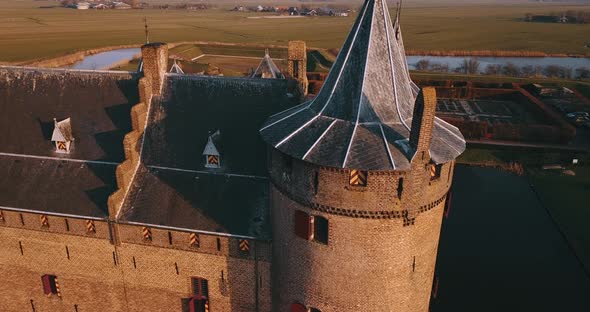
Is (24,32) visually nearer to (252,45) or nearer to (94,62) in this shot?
(94,62)

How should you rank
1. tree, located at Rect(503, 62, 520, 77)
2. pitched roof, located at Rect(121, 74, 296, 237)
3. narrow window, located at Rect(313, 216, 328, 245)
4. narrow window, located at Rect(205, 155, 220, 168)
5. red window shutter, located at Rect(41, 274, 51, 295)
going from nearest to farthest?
narrow window, located at Rect(313, 216, 328, 245) → pitched roof, located at Rect(121, 74, 296, 237) → narrow window, located at Rect(205, 155, 220, 168) → red window shutter, located at Rect(41, 274, 51, 295) → tree, located at Rect(503, 62, 520, 77)

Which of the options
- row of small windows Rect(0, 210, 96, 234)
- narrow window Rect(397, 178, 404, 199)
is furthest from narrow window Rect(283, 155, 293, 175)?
row of small windows Rect(0, 210, 96, 234)

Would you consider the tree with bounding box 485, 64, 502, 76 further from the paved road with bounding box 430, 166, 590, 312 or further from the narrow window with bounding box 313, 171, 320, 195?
the narrow window with bounding box 313, 171, 320, 195

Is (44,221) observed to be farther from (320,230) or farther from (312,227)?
(320,230)

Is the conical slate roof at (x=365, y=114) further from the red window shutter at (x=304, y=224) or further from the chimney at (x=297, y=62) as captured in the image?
the chimney at (x=297, y=62)

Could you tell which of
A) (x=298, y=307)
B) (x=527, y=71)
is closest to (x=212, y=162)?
(x=298, y=307)

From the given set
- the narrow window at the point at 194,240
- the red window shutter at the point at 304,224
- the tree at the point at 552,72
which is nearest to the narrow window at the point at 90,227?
the narrow window at the point at 194,240
